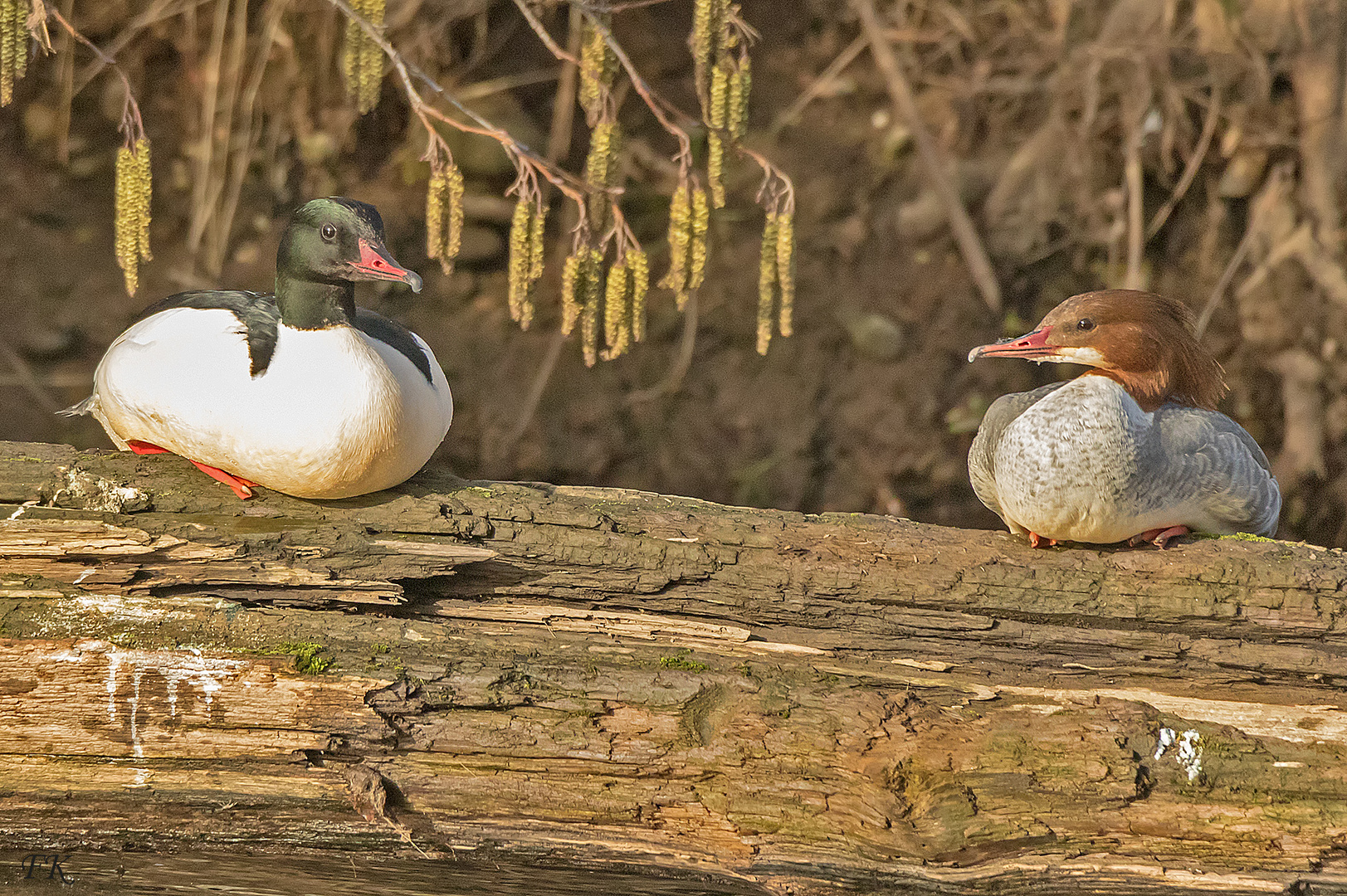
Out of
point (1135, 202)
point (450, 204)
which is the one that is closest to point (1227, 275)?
point (1135, 202)

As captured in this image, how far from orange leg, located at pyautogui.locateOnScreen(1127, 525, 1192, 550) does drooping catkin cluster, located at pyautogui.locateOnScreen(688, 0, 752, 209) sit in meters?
1.28

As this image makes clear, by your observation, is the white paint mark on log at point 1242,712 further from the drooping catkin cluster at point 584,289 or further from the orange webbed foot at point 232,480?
the orange webbed foot at point 232,480

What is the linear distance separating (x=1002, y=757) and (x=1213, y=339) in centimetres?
363

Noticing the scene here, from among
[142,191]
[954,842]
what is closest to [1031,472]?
[954,842]

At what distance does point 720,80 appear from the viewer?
280 centimetres

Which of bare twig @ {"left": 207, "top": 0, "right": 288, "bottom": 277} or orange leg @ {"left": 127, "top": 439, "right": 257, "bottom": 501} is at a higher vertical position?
bare twig @ {"left": 207, "top": 0, "right": 288, "bottom": 277}

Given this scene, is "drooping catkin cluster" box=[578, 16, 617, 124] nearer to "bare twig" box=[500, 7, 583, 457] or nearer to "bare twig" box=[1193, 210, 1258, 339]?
"bare twig" box=[500, 7, 583, 457]

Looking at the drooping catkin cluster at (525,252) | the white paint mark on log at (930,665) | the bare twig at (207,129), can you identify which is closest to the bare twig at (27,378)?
the bare twig at (207,129)

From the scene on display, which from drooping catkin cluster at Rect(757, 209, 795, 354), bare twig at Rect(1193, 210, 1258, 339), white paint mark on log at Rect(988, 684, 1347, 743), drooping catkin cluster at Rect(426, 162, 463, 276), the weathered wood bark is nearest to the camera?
the weathered wood bark

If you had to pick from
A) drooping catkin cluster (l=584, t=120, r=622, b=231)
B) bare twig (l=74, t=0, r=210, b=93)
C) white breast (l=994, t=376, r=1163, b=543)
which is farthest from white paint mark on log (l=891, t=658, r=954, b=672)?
bare twig (l=74, t=0, r=210, b=93)

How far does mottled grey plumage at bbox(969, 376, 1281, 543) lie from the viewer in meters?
2.64

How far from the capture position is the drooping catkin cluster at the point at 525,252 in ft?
8.99

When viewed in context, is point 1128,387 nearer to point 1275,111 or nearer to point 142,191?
point 142,191

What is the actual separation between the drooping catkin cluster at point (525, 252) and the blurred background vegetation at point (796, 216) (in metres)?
2.22
